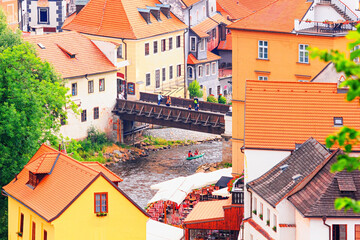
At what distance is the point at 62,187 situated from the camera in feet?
132

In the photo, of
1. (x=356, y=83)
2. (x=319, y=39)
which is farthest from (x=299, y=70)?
(x=356, y=83)

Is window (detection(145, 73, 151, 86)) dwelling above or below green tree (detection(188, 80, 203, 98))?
above

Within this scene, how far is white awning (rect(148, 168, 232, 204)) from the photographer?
54.8 meters

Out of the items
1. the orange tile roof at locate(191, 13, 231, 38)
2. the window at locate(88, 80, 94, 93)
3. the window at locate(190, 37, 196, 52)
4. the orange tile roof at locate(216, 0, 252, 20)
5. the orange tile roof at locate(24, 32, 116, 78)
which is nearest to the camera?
the orange tile roof at locate(24, 32, 116, 78)

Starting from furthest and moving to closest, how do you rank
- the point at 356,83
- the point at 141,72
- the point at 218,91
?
the point at 218,91
the point at 141,72
the point at 356,83

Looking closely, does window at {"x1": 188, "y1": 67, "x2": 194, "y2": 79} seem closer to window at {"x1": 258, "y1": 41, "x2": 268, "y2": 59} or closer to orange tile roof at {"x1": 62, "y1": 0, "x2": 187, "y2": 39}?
orange tile roof at {"x1": 62, "y1": 0, "x2": 187, "y2": 39}

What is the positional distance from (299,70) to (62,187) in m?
26.3

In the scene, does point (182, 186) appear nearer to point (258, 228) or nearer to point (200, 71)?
point (258, 228)

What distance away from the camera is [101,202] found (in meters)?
39.0

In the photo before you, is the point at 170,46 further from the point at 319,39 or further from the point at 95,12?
the point at 319,39

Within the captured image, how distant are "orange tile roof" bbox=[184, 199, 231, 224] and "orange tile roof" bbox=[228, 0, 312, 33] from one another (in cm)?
1747

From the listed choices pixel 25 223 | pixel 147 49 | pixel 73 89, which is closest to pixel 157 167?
pixel 73 89

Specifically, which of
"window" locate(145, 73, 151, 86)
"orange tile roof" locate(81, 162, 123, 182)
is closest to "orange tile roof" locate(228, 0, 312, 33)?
"orange tile roof" locate(81, 162, 123, 182)

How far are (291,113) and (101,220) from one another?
32.4 feet
